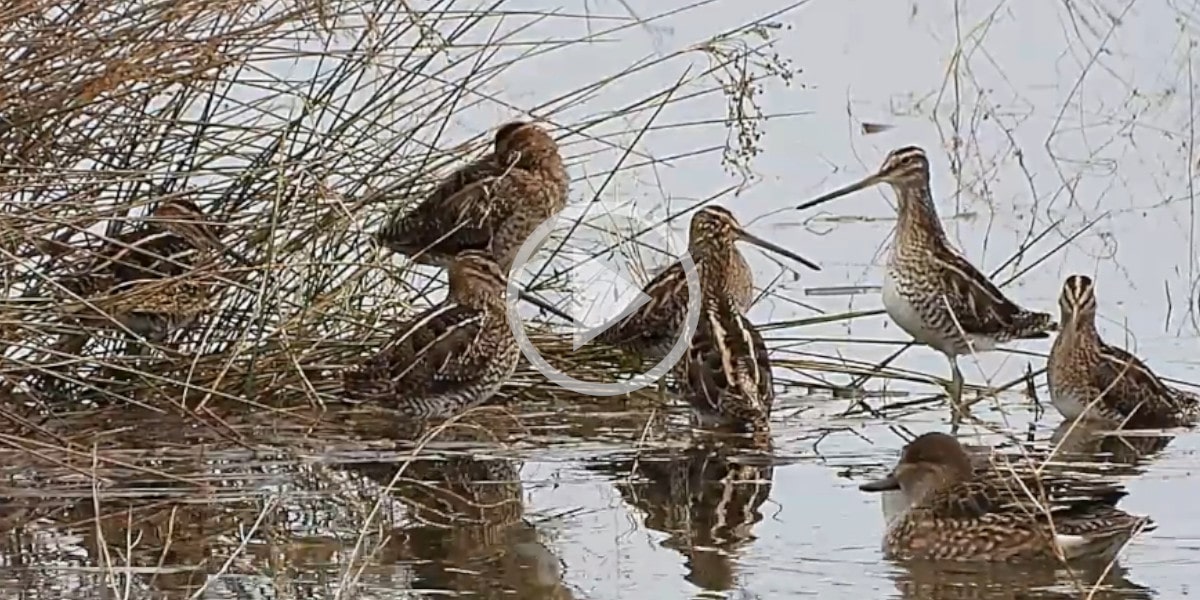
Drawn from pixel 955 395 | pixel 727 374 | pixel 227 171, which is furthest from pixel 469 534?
pixel 955 395

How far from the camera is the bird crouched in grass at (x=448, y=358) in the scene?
809cm

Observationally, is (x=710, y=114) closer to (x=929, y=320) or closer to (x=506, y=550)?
(x=929, y=320)

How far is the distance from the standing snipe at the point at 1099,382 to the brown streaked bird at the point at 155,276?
252 centimetres

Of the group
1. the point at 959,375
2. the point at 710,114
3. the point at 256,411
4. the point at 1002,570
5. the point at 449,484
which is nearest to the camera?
the point at 1002,570

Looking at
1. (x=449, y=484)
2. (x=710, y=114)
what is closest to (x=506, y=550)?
(x=449, y=484)

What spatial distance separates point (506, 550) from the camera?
21.6ft

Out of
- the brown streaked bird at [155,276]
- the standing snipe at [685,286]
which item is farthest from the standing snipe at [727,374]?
the brown streaked bird at [155,276]

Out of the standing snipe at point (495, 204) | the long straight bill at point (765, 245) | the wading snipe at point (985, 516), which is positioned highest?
the standing snipe at point (495, 204)

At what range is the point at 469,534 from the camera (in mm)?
6754

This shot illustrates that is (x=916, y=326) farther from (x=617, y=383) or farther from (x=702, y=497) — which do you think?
(x=702, y=497)

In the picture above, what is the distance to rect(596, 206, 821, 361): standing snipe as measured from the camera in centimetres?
878

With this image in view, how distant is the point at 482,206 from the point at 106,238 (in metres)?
2.01

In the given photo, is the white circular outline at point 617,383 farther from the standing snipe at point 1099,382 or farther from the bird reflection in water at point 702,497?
the standing snipe at point 1099,382

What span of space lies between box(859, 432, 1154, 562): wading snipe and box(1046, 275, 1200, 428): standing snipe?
988 mm
